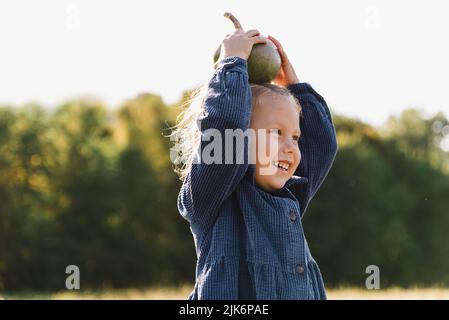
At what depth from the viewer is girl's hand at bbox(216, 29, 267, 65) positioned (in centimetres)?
353

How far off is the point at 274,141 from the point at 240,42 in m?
0.50

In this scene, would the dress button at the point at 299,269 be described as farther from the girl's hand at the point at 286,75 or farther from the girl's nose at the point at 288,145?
the girl's hand at the point at 286,75

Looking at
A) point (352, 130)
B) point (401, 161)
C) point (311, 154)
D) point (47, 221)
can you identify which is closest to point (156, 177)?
point (47, 221)

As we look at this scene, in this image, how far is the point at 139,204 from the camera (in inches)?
1064

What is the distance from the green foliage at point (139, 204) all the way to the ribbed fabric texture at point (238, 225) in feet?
68.0

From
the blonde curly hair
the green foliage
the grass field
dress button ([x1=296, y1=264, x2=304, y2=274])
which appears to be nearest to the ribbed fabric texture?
dress button ([x1=296, y1=264, x2=304, y2=274])

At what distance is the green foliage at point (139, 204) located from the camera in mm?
24719

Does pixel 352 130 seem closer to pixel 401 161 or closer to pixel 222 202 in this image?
pixel 401 161

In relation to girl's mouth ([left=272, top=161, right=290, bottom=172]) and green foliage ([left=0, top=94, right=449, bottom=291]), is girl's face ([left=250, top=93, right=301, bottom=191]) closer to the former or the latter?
girl's mouth ([left=272, top=161, right=290, bottom=172])

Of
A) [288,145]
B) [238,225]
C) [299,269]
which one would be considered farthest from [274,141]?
[299,269]

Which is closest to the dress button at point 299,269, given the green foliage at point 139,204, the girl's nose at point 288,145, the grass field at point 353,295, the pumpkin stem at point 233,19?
the girl's nose at point 288,145

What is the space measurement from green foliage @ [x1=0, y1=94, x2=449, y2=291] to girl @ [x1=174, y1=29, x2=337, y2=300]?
20.7m

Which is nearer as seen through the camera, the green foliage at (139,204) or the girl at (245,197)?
the girl at (245,197)
